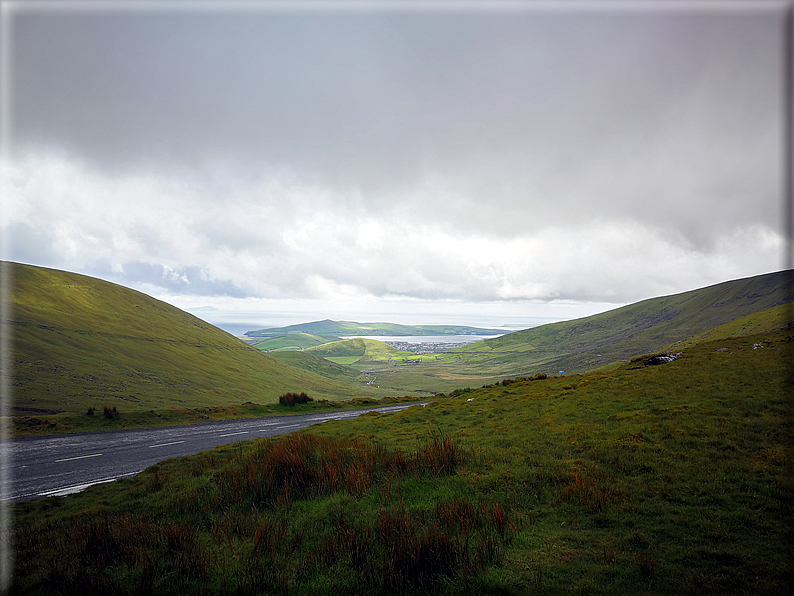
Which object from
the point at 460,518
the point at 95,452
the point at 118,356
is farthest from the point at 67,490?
the point at 118,356

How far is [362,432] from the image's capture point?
72.0 feet

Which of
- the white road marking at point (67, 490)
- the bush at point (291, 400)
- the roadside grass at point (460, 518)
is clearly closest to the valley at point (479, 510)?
the roadside grass at point (460, 518)

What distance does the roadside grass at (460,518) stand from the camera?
6.50m

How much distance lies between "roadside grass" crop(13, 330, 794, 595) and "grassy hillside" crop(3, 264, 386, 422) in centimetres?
4857

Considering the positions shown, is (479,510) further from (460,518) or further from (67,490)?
(67,490)

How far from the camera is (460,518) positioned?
818 cm

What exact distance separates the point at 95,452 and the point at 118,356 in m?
74.1

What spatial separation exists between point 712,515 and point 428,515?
6.63 metres

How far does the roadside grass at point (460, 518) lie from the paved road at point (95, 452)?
3503 mm

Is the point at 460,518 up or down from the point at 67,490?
up

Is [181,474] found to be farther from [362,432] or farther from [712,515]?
[712,515]

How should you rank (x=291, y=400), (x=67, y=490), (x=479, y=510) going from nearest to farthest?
(x=479, y=510), (x=67, y=490), (x=291, y=400)

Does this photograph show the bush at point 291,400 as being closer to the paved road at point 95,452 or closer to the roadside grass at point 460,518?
the paved road at point 95,452

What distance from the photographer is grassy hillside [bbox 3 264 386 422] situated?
56094 mm
